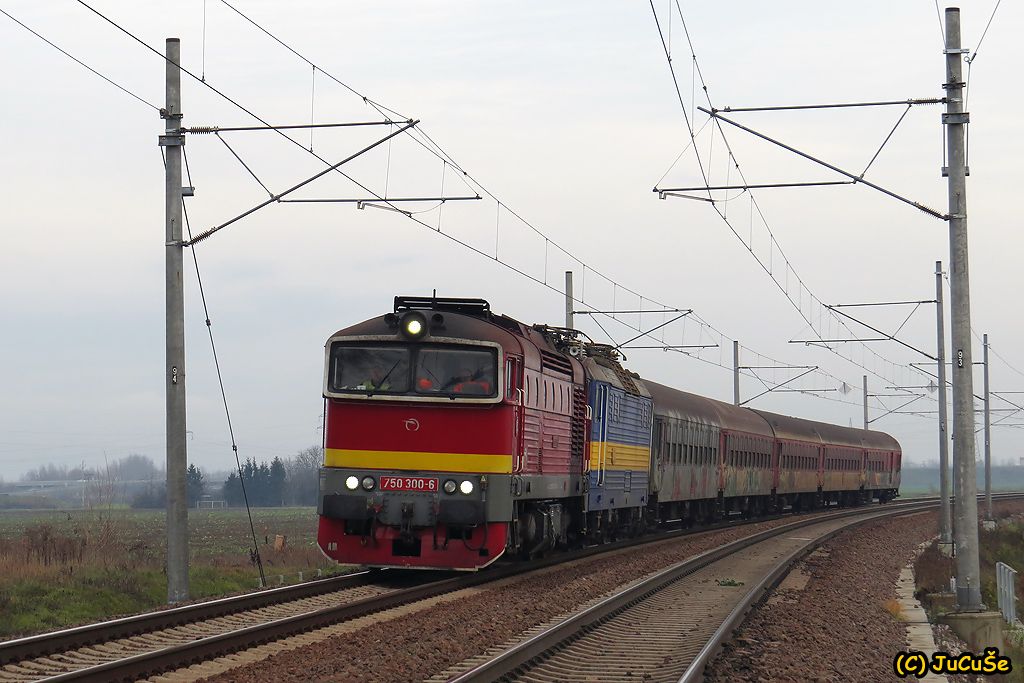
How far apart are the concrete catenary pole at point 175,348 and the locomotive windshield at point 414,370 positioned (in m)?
2.21

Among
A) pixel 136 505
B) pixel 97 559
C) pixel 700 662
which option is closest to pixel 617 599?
pixel 700 662

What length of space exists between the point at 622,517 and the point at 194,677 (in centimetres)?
1892

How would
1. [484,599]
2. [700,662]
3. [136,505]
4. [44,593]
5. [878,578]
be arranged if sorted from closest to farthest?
[700,662], [484,599], [44,593], [878,578], [136,505]

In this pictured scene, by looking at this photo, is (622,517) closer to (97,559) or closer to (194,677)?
(97,559)

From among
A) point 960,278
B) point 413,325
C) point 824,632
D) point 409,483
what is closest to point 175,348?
point 413,325

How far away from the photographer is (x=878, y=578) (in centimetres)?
2262

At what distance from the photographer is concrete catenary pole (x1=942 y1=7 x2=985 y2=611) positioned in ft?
56.1

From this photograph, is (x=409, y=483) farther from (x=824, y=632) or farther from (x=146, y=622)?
(x=824, y=632)

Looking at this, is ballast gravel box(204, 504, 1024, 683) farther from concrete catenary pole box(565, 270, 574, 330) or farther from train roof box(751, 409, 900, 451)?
train roof box(751, 409, 900, 451)

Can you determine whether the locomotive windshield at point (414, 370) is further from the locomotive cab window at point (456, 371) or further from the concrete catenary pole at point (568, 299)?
the concrete catenary pole at point (568, 299)

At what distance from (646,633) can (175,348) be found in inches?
311

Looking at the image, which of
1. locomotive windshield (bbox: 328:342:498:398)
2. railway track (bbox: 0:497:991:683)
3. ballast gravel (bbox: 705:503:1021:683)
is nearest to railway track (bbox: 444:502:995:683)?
ballast gravel (bbox: 705:503:1021:683)

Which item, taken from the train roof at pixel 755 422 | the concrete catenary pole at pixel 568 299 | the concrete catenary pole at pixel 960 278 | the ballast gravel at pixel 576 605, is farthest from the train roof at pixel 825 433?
the concrete catenary pole at pixel 960 278

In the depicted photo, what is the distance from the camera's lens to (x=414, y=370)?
18094 millimetres
